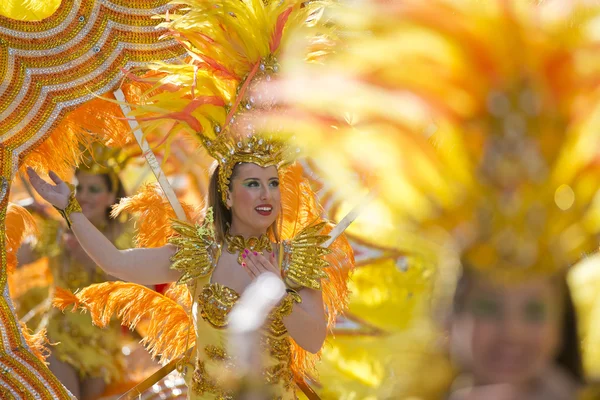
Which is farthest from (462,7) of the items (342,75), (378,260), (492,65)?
(378,260)

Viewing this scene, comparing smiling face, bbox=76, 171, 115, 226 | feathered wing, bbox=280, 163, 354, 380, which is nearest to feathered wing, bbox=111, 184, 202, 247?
feathered wing, bbox=280, 163, 354, 380

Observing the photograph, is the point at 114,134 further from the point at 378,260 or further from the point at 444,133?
the point at 444,133

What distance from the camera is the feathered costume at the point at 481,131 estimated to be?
1.89m

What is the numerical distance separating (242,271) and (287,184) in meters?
0.62

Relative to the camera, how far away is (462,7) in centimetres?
196

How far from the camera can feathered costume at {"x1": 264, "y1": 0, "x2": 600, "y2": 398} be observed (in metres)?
1.89

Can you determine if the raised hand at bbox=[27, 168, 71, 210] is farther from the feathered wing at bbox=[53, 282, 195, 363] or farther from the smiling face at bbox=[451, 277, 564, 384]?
the smiling face at bbox=[451, 277, 564, 384]

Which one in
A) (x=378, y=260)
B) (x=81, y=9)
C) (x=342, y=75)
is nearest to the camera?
(x=342, y=75)

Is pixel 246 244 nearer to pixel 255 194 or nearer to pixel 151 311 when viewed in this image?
pixel 255 194

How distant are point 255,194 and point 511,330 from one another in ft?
6.02

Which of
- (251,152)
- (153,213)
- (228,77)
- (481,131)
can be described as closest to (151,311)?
(153,213)

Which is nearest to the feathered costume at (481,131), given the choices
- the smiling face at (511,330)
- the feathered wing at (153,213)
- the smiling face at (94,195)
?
the smiling face at (511,330)

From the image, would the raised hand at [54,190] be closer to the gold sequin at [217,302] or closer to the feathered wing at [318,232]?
the gold sequin at [217,302]

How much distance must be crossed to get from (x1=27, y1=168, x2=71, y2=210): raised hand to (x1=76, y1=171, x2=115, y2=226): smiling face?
1.83 metres
